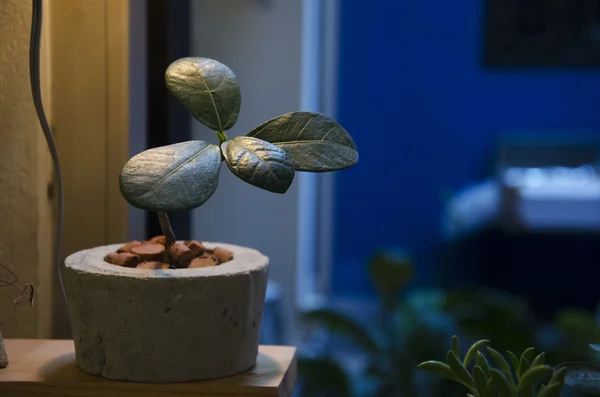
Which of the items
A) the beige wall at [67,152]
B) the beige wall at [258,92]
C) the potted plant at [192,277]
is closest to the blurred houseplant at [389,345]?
the beige wall at [258,92]

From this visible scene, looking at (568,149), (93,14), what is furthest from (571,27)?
(93,14)

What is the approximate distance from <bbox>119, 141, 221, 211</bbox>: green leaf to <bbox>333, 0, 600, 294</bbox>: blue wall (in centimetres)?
319

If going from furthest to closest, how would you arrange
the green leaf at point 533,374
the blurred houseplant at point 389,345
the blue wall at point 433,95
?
the blue wall at point 433,95
the blurred houseplant at point 389,345
the green leaf at point 533,374

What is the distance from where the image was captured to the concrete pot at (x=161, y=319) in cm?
53

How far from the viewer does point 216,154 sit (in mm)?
532

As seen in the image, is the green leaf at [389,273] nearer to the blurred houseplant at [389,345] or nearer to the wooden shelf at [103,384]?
the blurred houseplant at [389,345]

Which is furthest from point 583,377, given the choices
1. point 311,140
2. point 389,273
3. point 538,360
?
point 389,273

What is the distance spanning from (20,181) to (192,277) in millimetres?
265

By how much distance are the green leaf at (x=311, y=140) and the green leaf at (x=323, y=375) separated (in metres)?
1.21

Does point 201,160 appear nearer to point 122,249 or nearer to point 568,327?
point 122,249

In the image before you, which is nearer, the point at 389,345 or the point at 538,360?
the point at 538,360

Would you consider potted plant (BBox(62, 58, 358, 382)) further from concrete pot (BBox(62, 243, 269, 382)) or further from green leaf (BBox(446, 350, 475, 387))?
green leaf (BBox(446, 350, 475, 387))

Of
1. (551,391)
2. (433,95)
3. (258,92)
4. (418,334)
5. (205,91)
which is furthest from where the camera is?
(433,95)

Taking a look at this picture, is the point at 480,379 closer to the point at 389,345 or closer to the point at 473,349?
the point at 473,349
